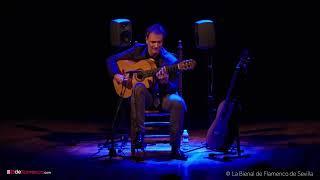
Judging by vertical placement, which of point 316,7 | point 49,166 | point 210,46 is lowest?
point 49,166

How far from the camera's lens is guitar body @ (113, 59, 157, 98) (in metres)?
6.32

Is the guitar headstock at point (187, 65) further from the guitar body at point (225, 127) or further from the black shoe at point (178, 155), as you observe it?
the black shoe at point (178, 155)

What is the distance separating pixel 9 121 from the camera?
9102 mm

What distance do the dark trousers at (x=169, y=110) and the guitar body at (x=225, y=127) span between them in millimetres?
401

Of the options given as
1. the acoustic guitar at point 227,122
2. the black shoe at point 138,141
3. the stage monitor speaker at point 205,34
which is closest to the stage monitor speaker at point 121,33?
the stage monitor speaker at point 205,34

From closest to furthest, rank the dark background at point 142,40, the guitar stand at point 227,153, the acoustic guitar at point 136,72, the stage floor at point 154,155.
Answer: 1. the stage floor at point 154,155
2. the guitar stand at point 227,153
3. the acoustic guitar at point 136,72
4. the dark background at point 142,40

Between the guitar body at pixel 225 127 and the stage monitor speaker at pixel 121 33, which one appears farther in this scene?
the stage monitor speaker at pixel 121 33

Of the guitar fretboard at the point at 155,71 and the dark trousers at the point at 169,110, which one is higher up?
the guitar fretboard at the point at 155,71

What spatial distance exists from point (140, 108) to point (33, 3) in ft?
14.5

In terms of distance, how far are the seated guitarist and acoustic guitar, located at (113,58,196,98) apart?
50 mm

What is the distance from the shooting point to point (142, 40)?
891 cm

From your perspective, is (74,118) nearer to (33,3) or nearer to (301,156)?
(33,3)

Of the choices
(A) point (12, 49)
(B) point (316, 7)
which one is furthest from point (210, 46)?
(A) point (12, 49)

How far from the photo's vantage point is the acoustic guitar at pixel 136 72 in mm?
6281
